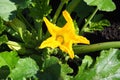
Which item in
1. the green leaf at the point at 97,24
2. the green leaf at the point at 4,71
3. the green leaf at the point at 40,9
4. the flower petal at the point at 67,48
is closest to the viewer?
the flower petal at the point at 67,48

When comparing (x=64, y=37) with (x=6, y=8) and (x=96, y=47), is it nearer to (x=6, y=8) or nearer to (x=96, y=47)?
(x=96, y=47)

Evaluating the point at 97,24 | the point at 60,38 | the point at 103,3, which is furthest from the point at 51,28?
the point at 97,24

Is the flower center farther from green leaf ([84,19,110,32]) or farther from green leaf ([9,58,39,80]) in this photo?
green leaf ([84,19,110,32])

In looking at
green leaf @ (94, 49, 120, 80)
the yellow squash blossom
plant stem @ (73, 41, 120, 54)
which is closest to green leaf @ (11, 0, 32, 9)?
the yellow squash blossom

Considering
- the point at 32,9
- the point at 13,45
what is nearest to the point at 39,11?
the point at 32,9

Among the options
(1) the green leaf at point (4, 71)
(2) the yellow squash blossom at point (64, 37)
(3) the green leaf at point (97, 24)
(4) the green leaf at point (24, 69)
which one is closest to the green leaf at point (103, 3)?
(2) the yellow squash blossom at point (64, 37)

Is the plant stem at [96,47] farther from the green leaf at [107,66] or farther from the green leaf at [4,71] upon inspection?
the green leaf at [4,71]

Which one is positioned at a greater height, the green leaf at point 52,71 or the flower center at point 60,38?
the flower center at point 60,38
